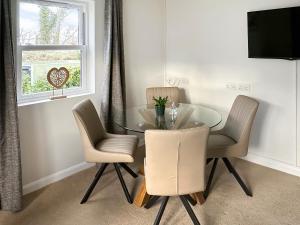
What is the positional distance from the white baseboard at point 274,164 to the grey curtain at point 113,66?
68.1 inches

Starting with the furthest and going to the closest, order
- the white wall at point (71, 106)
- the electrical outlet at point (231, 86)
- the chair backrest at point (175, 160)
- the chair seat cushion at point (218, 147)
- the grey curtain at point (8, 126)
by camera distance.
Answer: the electrical outlet at point (231, 86), the white wall at point (71, 106), the chair seat cushion at point (218, 147), the grey curtain at point (8, 126), the chair backrest at point (175, 160)

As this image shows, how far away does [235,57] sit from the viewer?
3605 mm

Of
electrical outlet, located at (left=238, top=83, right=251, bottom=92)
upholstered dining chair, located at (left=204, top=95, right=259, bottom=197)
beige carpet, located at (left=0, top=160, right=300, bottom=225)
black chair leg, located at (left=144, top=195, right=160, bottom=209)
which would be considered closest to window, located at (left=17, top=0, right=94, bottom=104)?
beige carpet, located at (left=0, top=160, right=300, bottom=225)

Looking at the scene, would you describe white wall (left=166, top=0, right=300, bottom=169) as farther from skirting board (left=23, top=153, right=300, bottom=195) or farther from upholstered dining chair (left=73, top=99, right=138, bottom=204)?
upholstered dining chair (left=73, top=99, right=138, bottom=204)

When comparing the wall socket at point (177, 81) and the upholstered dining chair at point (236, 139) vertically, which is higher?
the wall socket at point (177, 81)

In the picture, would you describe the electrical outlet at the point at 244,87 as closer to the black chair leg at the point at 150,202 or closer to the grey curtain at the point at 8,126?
the black chair leg at the point at 150,202

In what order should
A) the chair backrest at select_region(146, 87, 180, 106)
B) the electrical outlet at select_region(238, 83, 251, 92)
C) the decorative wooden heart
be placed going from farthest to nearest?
the chair backrest at select_region(146, 87, 180, 106)
the electrical outlet at select_region(238, 83, 251, 92)
the decorative wooden heart

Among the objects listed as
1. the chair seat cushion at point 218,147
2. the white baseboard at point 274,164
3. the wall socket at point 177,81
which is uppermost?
the wall socket at point 177,81

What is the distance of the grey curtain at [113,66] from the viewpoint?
11.0 ft

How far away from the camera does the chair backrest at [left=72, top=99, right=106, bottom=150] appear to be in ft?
8.43

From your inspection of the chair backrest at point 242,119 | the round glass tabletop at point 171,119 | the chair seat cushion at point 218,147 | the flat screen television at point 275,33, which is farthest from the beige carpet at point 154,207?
the flat screen television at point 275,33

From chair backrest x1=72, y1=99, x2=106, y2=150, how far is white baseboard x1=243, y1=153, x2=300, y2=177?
Result: 1.94m

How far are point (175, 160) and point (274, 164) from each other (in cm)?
195

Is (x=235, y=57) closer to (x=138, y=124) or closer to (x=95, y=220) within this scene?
(x=138, y=124)
